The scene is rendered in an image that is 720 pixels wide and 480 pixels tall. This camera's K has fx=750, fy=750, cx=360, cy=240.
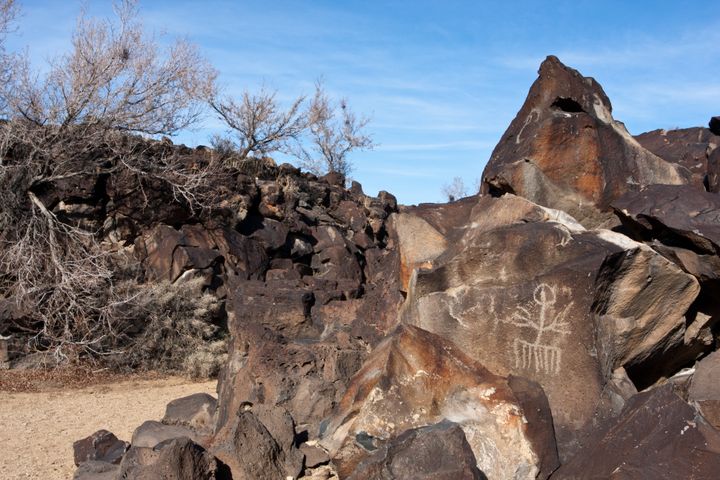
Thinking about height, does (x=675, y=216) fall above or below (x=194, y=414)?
above

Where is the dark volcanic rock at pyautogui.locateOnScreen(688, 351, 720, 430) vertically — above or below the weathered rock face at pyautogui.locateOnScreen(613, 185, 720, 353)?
below

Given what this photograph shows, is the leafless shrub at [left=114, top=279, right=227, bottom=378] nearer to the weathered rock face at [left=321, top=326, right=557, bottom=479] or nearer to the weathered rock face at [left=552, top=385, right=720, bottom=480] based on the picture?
the weathered rock face at [left=321, top=326, right=557, bottom=479]

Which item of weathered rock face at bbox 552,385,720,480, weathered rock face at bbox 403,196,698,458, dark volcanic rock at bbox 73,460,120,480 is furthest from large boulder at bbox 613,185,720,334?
dark volcanic rock at bbox 73,460,120,480

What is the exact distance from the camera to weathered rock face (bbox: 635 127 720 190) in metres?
8.06

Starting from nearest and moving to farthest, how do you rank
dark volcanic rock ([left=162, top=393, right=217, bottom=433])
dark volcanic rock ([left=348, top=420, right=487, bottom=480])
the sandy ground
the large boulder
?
dark volcanic rock ([left=348, top=420, right=487, bottom=480]) → the large boulder → the sandy ground → dark volcanic rock ([left=162, top=393, right=217, bottom=433])

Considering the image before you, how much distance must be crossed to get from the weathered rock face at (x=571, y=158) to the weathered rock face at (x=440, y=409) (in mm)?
2344

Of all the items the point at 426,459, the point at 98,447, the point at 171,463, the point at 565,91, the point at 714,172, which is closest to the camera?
the point at 426,459

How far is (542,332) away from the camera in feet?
16.3

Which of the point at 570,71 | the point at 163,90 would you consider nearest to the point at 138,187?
the point at 163,90

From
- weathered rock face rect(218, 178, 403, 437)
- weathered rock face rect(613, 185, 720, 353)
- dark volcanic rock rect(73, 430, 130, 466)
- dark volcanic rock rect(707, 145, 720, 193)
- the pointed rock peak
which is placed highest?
the pointed rock peak

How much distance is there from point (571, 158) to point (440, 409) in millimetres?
3042

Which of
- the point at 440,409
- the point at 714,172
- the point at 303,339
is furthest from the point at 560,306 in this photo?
the point at 714,172

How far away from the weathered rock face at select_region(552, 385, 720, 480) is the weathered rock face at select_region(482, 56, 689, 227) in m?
2.87

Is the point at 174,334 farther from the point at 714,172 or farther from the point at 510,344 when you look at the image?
the point at 714,172
